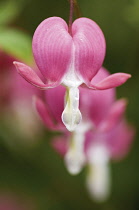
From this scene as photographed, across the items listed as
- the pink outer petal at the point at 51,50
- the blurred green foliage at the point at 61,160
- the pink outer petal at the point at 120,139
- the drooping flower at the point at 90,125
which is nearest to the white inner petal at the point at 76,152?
the drooping flower at the point at 90,125

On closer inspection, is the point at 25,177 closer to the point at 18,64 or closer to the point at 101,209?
the point at 101,209

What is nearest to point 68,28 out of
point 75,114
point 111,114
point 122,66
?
point 75,114

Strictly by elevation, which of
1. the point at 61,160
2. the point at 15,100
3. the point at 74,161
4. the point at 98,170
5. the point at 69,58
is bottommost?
the point at 61,160

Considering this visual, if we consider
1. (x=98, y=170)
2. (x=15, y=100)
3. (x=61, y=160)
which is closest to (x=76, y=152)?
(x=98, y=170)

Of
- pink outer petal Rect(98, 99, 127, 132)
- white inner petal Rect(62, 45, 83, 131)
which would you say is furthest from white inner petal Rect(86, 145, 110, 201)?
white inner petal Rect(62, 45, 83, 131)

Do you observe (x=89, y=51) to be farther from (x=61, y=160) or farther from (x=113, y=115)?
(x=61, y=160)

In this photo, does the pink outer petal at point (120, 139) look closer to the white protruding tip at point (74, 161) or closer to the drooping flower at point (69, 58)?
the white protruding tip at point (74, 161)

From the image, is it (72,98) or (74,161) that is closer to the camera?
(72,98)
